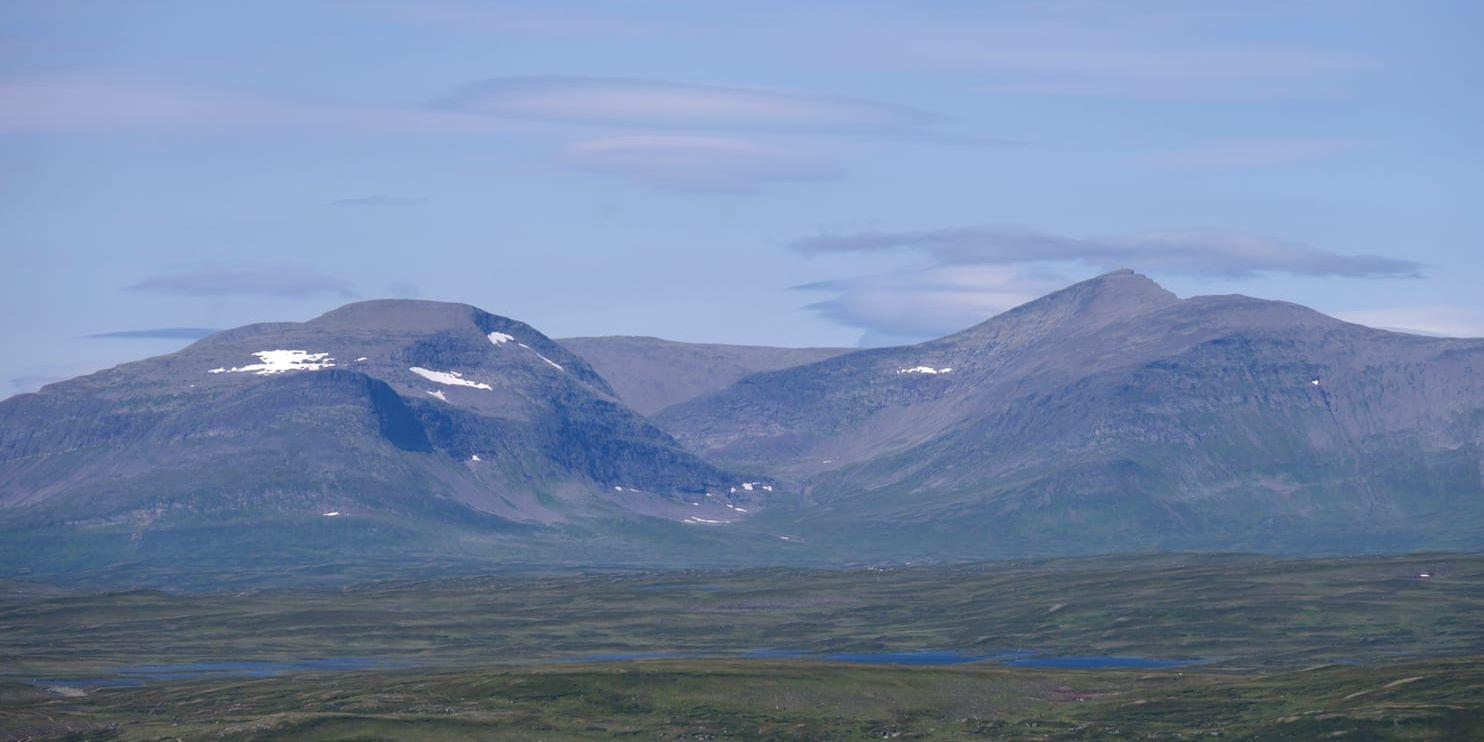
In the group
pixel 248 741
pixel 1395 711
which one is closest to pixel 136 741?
pixel 248 741

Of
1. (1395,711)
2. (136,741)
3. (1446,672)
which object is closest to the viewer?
(1395,711)

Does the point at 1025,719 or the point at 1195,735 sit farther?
the point at 1025,719

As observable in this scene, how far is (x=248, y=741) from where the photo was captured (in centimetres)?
17488

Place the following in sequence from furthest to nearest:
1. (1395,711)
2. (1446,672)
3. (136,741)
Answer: (1446,672) < (136,741) < (1395,711)

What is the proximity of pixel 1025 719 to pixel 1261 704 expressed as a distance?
2316 centimetres

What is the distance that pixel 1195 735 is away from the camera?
572 feet

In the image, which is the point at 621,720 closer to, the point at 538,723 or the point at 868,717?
the point at 538,723

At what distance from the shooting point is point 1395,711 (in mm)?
171125

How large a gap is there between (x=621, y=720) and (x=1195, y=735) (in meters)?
54.9

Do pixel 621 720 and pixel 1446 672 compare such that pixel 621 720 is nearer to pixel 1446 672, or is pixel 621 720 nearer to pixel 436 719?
pixel 436 719

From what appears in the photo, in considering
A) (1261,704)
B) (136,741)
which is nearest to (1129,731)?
(1261,704)

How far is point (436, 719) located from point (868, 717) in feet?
137

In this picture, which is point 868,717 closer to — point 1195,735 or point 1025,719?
point 1025,719

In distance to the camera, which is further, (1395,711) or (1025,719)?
(1025,719)
